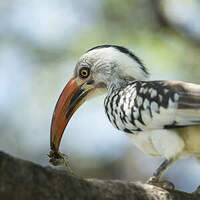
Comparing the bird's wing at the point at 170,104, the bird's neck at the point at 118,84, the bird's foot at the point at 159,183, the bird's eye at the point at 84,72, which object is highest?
the bird's wing at the point at 170,104

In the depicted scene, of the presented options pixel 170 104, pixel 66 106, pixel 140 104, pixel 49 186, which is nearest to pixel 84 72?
pixel 66 106

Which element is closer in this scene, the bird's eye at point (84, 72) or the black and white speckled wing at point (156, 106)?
the black and white speckled wing at point (156, 106)

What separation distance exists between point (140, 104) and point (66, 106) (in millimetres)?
1265

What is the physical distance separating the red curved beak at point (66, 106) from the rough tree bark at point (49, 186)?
1586mm

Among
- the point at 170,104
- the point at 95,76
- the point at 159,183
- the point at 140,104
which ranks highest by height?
the point at 170,104

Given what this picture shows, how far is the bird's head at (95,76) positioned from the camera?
5375mm

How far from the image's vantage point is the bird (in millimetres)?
4133

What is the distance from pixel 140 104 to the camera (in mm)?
4422

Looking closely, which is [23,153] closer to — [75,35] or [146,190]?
[75,35]

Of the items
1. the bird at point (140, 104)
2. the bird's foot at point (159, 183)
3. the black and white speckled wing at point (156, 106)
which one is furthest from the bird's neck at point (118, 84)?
the bird's foot at point (159, 183)

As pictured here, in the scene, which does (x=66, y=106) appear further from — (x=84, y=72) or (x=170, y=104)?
(x=170, y=104)

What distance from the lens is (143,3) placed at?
33.8 ft

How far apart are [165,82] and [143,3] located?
20.0 feet

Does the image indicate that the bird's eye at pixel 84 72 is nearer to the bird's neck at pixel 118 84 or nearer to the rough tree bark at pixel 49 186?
the bird's neck at pixel 118 84
